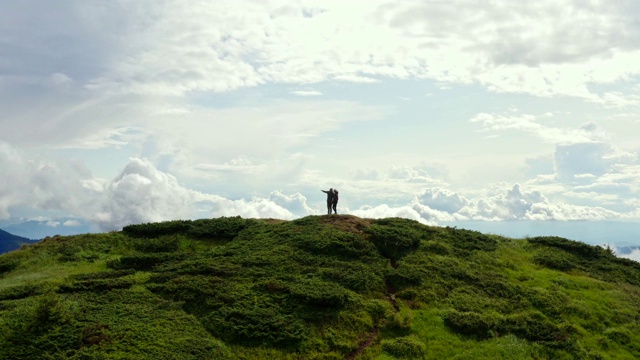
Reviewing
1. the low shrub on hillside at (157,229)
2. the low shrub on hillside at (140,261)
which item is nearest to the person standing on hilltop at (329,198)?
the low shrub on hillside at (157,229)

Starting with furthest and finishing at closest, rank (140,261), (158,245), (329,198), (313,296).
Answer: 1. (329,198)
2. (158,245)
3. (140,261)
4. (313,296)

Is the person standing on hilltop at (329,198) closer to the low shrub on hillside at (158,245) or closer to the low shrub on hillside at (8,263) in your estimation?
the low shrub on hillside at (158,245)

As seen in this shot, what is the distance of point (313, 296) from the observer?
28375mm

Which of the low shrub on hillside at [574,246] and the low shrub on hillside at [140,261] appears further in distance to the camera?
the low shrub on hillside at [574,246]

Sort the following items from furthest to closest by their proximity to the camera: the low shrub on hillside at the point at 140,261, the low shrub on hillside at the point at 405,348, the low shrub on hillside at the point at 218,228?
the low shrub on hillside at the point at 218,228
the low shrub on hillside at the point at 140,261
the low shrub on hillside at the point at 405,348

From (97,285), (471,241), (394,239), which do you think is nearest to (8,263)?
(97,285)

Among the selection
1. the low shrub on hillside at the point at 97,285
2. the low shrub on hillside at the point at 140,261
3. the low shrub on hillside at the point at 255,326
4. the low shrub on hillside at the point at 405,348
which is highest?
the low shrub on hillside at the point at 140,261

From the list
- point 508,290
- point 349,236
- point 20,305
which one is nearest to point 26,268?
point 20,305

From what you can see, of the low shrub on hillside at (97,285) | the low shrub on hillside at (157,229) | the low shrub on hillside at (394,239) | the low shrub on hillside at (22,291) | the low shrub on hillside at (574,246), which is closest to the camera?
the low shrub on hillside at (22,291)

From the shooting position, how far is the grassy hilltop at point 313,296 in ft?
78.4

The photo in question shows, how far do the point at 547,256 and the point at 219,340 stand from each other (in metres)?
32.4

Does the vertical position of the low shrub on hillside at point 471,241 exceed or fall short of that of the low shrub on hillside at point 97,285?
it exceeds it

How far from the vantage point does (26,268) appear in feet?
127

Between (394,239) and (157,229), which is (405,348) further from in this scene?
(157,229)
